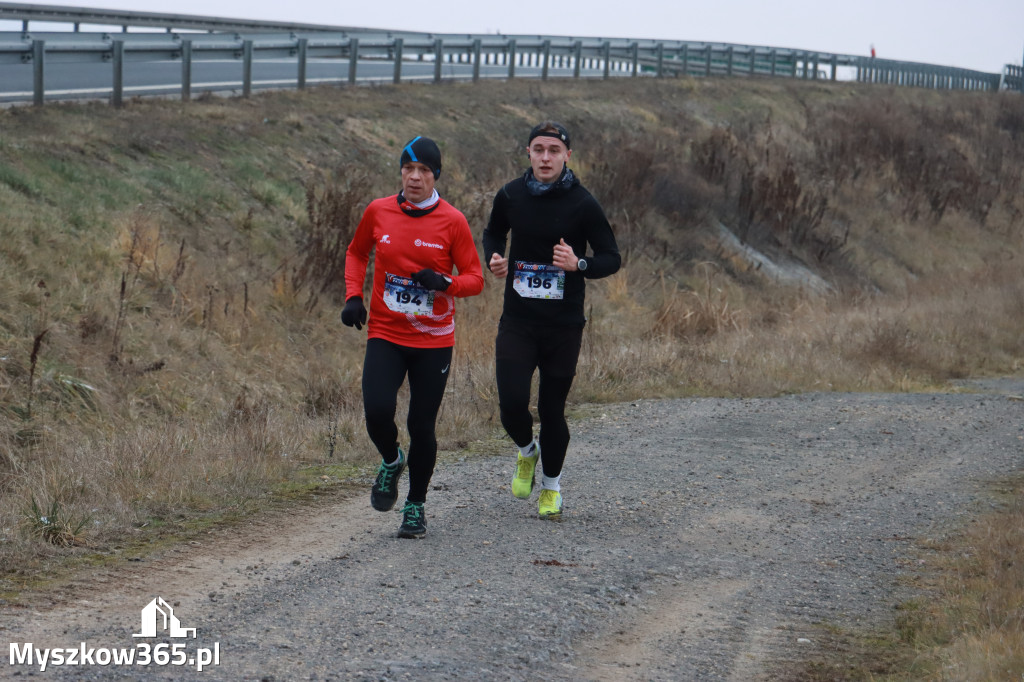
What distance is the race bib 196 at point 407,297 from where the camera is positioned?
20.1 feet

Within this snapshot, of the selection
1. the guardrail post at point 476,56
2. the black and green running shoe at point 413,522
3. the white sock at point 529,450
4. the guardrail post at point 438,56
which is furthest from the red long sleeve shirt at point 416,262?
the guardrail post at point 476,56

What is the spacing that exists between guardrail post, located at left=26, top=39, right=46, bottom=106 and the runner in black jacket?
11.1 m

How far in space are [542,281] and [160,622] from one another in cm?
283

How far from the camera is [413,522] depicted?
638 centimetres

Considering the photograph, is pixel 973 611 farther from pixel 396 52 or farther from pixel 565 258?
pixel 396 52

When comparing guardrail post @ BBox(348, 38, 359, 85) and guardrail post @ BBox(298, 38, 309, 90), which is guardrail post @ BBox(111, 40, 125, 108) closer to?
guardrail post @ BBox(298, 38, 309, 90)

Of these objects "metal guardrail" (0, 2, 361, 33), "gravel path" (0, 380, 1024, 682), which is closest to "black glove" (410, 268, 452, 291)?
"gravel path" (0, 380, 1024, 682)

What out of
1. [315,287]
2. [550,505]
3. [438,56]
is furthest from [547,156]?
[438,56]

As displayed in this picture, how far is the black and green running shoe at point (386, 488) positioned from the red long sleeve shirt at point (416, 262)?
28.7 inches

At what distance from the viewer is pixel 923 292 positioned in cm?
2281

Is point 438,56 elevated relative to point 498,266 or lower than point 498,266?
elevated

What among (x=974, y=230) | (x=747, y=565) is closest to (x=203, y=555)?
(x=747, y=565)

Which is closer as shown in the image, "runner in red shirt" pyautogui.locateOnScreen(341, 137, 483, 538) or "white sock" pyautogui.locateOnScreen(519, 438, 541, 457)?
"runner in red shirt" pyautogui.locateOnScreen(341, 137, 483, 538)

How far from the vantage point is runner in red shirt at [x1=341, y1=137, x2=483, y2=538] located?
20.2 feet
